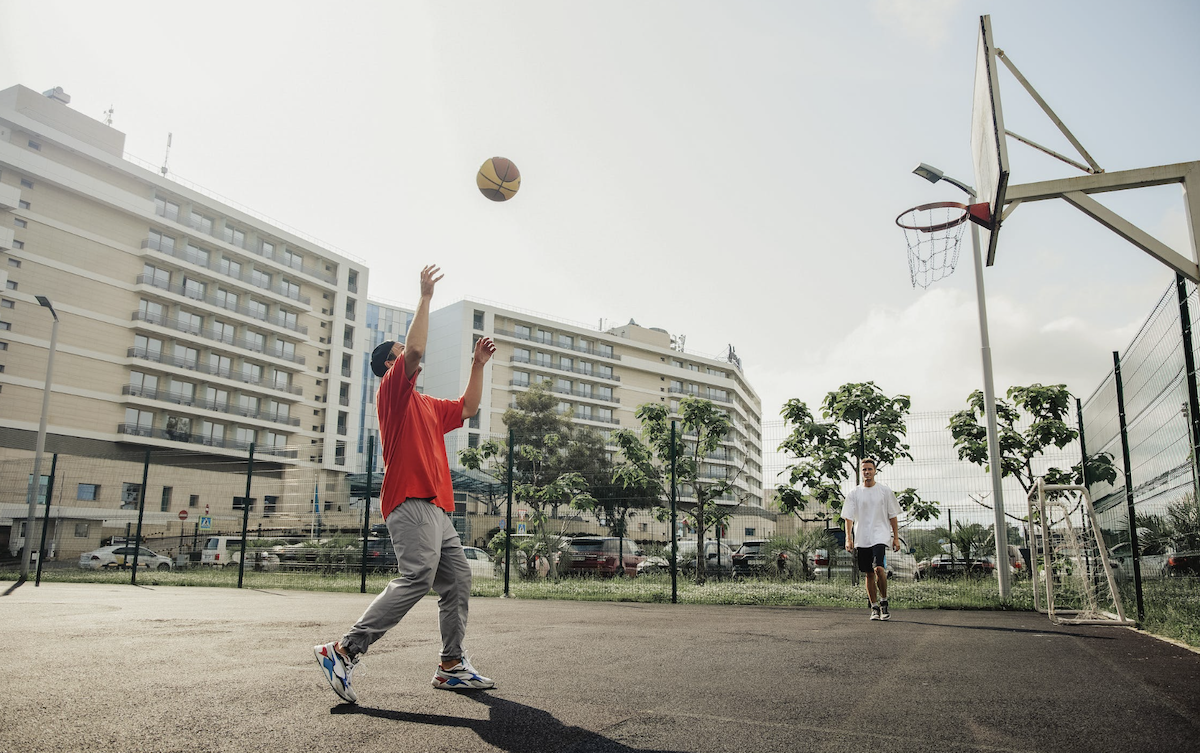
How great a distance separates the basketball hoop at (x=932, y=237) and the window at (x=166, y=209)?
5184 cm

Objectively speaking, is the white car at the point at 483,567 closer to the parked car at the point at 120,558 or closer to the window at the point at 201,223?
the parked car at the point at 120,558

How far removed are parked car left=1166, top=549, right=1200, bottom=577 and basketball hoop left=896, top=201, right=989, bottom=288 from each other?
4400mm

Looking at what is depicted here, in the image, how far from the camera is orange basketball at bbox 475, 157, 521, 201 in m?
7.46

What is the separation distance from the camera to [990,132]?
6512mm

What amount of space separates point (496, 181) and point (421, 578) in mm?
4602

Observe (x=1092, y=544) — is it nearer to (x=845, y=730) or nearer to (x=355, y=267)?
(x=845, y=730)

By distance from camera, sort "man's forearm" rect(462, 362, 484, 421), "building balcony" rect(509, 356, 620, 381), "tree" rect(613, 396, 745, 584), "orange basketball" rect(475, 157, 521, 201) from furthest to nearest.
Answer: "building balcony" rect(509, 356, 620, 381) → "tree" rect(613, 396, 745, 584) → "orange basketball" rect(475, 157, 521, 201) → "man's forearm" rect(462, 362, 484, 421)

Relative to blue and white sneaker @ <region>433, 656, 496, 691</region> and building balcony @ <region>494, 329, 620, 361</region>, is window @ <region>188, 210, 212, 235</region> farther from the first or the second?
blue and white sneaker @ <region>433, 656, 496, 691</region>

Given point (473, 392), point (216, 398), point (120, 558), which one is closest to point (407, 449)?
point (473, 392)

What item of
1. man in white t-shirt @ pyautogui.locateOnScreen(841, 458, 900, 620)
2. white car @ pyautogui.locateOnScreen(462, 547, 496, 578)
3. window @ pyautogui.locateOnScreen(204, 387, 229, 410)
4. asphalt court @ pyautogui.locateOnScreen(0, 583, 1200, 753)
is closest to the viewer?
asphalt court @ pyautogui.locateOnScreen(0, 583, 1200, 753)

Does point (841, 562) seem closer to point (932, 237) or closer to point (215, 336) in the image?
point (932, 237)

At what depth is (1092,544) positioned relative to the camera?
8383 millimetres

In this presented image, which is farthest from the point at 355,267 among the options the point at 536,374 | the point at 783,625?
the point at 783,625

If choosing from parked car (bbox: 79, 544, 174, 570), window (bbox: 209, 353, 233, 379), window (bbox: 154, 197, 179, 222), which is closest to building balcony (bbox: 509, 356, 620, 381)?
window (bbox: 209, 353, 233, 379)
